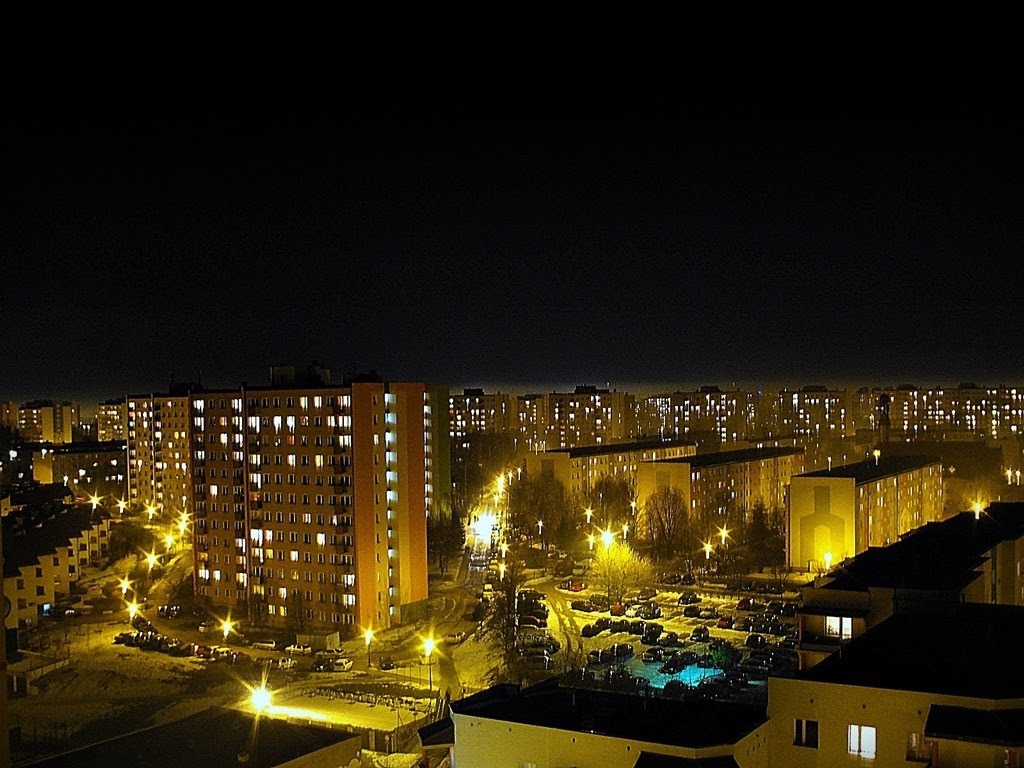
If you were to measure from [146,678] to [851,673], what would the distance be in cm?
724

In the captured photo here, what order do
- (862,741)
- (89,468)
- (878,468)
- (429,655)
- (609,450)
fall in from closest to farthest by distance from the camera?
1. (862,741)
2. (429,655)
3. (878,468)
4. (609,450)
5. (89,468)

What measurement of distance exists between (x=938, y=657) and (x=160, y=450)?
18.3 m

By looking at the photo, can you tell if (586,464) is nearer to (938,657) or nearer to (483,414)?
(483,414)

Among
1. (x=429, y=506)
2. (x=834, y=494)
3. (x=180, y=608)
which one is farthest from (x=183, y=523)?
(x=834, y=494)

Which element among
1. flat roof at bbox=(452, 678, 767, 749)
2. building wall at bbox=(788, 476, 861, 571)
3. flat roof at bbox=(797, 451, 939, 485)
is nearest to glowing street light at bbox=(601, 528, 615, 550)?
building wall at bbox=(788, 476, 861, 571)

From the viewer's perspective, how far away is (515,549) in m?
16.9

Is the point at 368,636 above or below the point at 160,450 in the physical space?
below

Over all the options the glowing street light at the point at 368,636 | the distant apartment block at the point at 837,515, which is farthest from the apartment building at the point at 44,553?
the distant apartment block at the point at 837,515

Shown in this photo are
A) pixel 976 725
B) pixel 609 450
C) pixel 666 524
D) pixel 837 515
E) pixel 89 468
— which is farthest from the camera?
pixel 89 468

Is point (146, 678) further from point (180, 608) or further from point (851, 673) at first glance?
point (851, 673)

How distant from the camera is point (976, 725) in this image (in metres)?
3.91

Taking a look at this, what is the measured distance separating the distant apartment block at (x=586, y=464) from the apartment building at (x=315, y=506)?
8306mm

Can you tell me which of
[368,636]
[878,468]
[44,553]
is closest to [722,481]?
[878,468]

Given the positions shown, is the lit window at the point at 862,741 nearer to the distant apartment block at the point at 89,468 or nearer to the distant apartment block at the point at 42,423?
the distant apartment block at the point at 89,468
